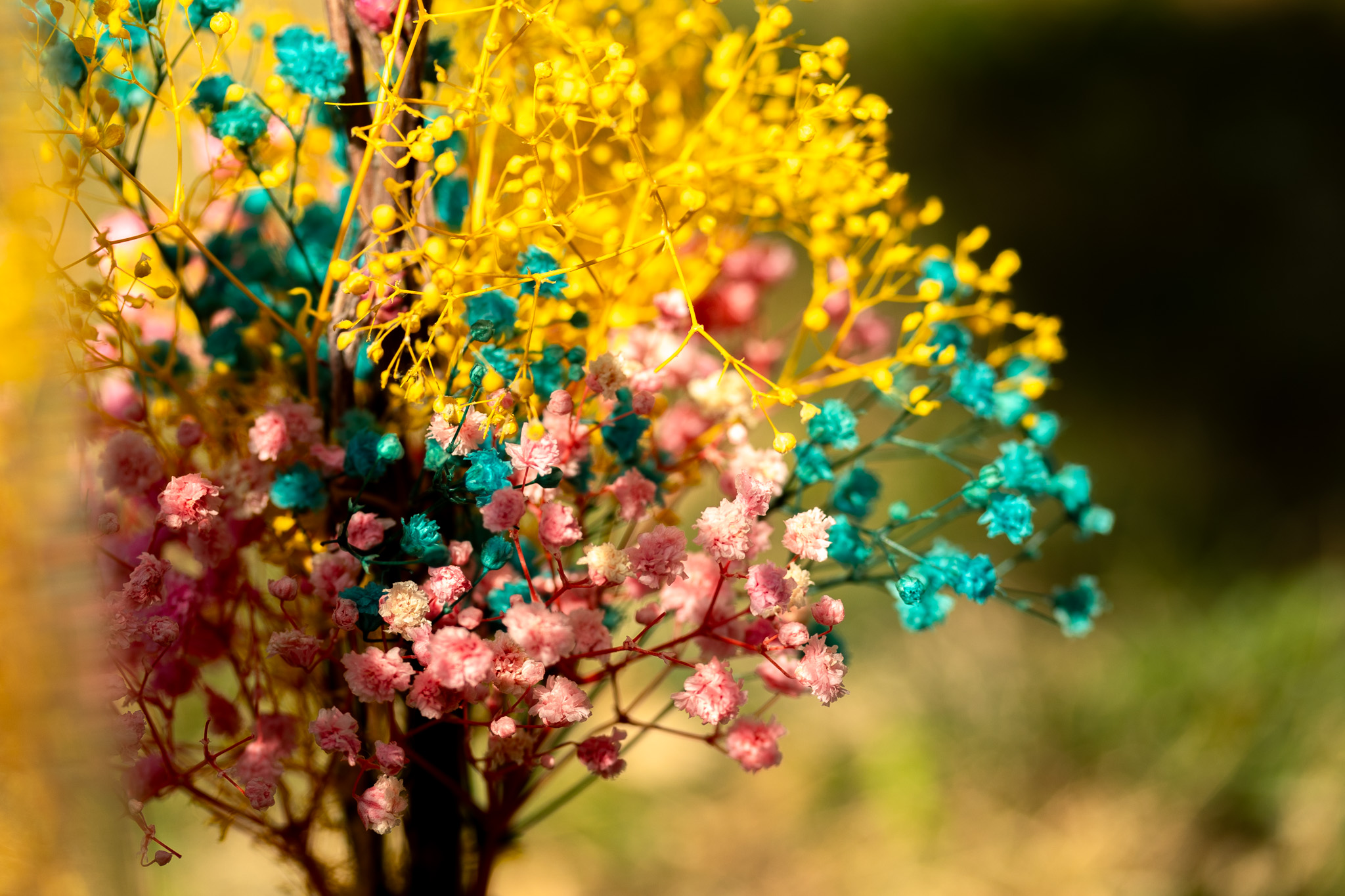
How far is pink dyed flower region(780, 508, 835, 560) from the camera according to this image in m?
0.29

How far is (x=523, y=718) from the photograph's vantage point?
0.36 m

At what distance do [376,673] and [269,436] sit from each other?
89mm

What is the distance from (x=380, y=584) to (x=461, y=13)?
0.18 meters

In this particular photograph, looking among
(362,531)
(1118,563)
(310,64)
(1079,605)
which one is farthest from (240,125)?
(1118,563)

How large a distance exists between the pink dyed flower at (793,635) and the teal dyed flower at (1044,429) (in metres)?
0.16

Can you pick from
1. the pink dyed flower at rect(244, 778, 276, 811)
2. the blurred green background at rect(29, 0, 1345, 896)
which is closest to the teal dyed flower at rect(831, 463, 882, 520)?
the pink dyed flower at rect(244, 778, 276, 811)

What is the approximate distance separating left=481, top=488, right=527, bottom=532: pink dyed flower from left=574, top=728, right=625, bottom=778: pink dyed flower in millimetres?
89

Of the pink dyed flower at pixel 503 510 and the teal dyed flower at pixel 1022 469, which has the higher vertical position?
the teal dyed flower at pixel 1022 469

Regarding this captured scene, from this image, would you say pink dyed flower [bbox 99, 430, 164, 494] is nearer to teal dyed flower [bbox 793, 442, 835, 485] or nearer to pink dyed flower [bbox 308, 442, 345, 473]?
pink dyed flower [bbox 308, 442, 345, 473]

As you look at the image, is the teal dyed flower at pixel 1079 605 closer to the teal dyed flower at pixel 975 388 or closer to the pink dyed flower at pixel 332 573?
the teal dyed flower at pixel 975 388

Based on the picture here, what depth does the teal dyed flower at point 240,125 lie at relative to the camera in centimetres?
32

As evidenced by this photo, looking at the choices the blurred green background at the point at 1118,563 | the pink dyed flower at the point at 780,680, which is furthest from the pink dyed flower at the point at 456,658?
the blurred green background at the point at 1118,563

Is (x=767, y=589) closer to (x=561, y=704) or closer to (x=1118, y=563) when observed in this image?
(x=561, y=704)

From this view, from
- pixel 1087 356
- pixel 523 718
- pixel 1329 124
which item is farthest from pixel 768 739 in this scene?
pixel 1329 124
